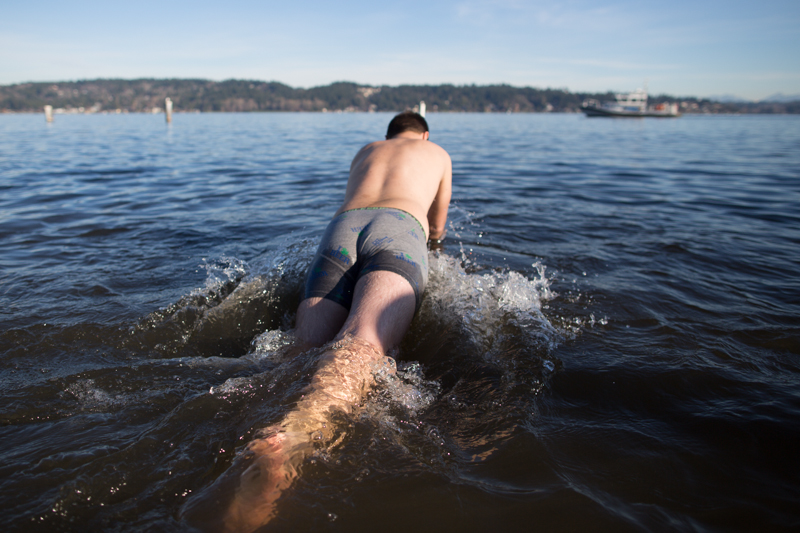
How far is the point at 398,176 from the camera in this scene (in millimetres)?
3174

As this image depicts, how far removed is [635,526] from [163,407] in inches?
73.5

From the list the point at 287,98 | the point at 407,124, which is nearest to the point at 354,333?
the point at 407,124

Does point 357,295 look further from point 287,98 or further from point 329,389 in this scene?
point 287,98

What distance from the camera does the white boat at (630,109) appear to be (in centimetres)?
6131

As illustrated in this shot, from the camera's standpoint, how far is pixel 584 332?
278 centimetres

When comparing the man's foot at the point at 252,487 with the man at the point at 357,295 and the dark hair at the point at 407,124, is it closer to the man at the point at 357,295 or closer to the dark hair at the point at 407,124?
the man at the point at 357,295

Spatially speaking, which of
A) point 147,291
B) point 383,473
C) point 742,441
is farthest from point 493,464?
point 147,291

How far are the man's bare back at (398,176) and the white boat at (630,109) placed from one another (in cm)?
6825

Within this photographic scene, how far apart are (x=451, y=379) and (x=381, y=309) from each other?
20.9 inches

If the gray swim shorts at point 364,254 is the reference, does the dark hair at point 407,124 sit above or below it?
above

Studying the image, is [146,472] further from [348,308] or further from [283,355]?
[348,308]

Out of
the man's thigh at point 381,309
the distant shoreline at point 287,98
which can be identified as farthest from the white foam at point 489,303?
the distant shoreline at point 287,98

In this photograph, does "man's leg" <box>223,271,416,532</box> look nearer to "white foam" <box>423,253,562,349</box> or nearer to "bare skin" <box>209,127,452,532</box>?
"bare skin" <box>209,127,452,532</box>

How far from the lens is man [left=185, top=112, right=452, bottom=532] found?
4.54 feet
